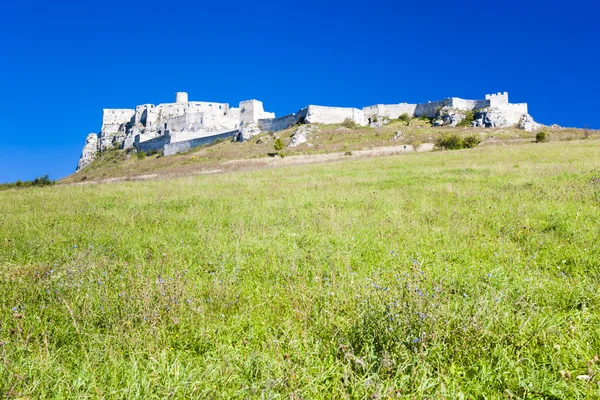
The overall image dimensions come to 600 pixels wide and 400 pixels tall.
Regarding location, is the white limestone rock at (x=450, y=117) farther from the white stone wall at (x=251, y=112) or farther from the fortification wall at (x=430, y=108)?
the white stone wall at (x=251, y=112)

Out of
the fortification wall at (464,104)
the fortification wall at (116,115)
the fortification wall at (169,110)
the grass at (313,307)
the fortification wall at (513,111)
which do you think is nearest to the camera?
the grass at (313,307)

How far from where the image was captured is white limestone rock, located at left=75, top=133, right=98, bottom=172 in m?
117

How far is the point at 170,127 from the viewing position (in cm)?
10625

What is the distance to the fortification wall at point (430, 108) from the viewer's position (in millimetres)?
91988

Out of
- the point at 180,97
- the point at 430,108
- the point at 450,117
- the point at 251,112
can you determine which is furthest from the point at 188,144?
the point at 430,108

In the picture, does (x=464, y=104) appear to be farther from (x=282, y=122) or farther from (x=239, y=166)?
(x=239, y=166)

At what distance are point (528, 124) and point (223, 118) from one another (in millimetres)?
82838

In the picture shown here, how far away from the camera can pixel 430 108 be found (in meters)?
95.4

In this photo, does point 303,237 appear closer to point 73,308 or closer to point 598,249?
point 73,308

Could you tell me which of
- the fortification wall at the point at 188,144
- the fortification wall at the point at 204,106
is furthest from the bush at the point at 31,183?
the fortification wall at the point at 204,106

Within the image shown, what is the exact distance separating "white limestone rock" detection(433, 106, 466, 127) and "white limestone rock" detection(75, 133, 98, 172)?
11442 cm

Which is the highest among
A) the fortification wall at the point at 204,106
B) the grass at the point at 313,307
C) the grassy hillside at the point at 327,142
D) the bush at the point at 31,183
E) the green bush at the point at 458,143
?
the fortification wall at the point at 204,106

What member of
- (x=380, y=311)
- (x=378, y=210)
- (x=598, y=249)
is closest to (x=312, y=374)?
(x=380, y=311)

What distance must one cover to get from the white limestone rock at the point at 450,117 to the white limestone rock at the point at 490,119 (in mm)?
3562
